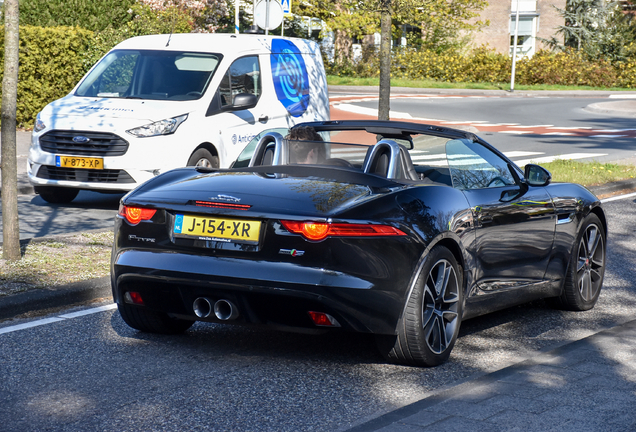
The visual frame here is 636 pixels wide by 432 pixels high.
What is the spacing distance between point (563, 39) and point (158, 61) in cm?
4986

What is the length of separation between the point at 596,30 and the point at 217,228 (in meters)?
52.3

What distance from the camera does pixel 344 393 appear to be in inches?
174

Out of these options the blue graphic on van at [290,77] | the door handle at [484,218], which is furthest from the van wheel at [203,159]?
the door handle at [484,218]

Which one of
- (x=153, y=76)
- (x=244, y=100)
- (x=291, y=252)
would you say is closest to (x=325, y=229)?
(x=291, y=252)

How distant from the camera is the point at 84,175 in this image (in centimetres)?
1049

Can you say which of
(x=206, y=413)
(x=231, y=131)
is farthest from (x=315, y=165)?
(x=231, y=131)

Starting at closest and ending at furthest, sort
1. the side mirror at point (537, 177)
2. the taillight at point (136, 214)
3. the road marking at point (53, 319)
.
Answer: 1. the taillight at point (136, 214)
2. the road marking at point (53, 319)
3. the side mirror at point (537, 177)

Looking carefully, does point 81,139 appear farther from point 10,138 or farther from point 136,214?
point 136,214

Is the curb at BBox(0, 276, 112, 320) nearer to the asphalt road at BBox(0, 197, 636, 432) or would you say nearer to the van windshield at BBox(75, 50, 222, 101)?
the asphalt road at BBox(0, 197, 636, 432)

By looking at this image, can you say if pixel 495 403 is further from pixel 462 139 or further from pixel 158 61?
pixel 158 61

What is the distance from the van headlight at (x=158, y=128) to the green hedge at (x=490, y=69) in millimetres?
36817

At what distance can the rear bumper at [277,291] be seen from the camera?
442 centimetres

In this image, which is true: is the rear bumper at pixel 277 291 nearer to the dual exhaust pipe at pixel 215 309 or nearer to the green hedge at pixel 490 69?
the dual exhaust pipe at pixel 215 309

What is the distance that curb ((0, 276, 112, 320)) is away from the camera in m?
5.96
